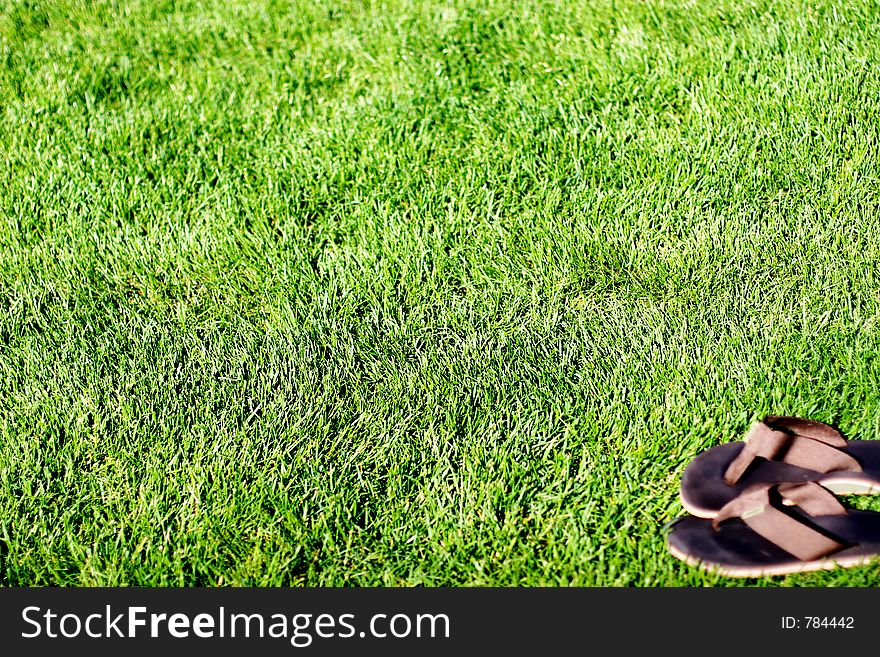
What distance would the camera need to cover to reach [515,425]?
2475mm

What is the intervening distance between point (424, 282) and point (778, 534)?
1410mm

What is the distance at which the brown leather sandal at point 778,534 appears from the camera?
2.03 meters

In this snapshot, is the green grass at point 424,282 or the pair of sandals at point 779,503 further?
the green grass at point 424,282

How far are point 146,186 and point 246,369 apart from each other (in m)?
1.12

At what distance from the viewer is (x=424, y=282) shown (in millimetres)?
2912

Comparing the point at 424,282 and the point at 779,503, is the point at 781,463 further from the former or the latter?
the point at 424,282

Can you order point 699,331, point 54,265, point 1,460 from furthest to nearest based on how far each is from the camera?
point 54,265
point 699,331
point 1,460

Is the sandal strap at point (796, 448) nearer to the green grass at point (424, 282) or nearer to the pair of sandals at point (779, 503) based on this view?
the pair of sandals at point (779, 503)

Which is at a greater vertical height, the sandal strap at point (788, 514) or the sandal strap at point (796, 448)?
the sandal strap at point (796, 448)

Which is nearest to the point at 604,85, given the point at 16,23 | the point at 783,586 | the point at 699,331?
the point at 699,331

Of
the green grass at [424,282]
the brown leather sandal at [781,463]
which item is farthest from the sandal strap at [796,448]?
the green grass at [424,282]

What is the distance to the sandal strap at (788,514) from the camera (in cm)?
204

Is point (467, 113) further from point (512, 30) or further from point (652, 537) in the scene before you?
point (652, 537)
